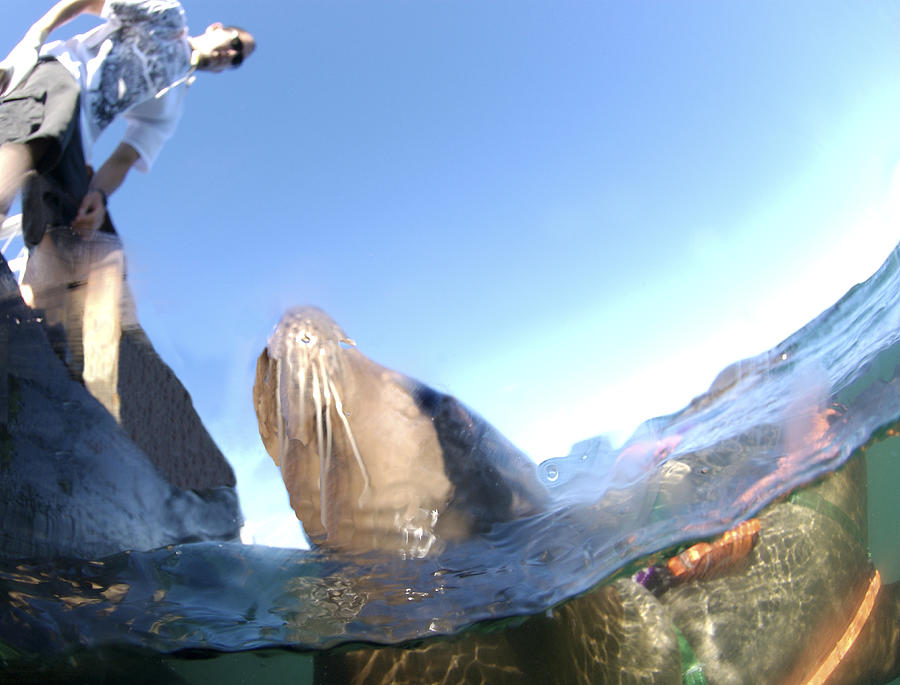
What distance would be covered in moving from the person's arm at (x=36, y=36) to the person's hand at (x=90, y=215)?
0.42 m

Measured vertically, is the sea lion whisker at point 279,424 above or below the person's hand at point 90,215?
below

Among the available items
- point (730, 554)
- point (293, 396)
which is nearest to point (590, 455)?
point (730, 554)

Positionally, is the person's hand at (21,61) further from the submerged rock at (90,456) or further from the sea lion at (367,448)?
the sea lion at (367,448)

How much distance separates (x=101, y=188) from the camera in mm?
2125

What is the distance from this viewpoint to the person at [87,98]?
178cm

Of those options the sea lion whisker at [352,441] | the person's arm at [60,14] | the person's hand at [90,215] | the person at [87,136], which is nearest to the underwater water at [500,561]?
the sea lion whisker at [352,441]

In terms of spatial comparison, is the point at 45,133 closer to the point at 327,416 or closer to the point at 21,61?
the point at 21,61

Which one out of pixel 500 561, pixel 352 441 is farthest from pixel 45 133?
pixel 500 561

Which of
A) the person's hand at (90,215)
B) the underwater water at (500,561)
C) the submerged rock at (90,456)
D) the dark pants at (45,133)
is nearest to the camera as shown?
the dark pants at (45,133)

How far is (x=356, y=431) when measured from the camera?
9.15ft

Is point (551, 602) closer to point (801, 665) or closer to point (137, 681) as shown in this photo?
point (801, 665)

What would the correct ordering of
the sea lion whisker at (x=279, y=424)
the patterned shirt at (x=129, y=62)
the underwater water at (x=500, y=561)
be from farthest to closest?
the underwater water at (x=500, y=561)
the sea lion whisker at (x=279, y=424)
the patterned shirt at (x=129, y=62)

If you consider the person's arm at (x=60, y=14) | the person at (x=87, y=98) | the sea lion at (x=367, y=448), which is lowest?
the sea lion at (x=367, y=448)

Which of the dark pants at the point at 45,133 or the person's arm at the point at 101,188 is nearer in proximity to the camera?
the dark pants at the point at 45,133
